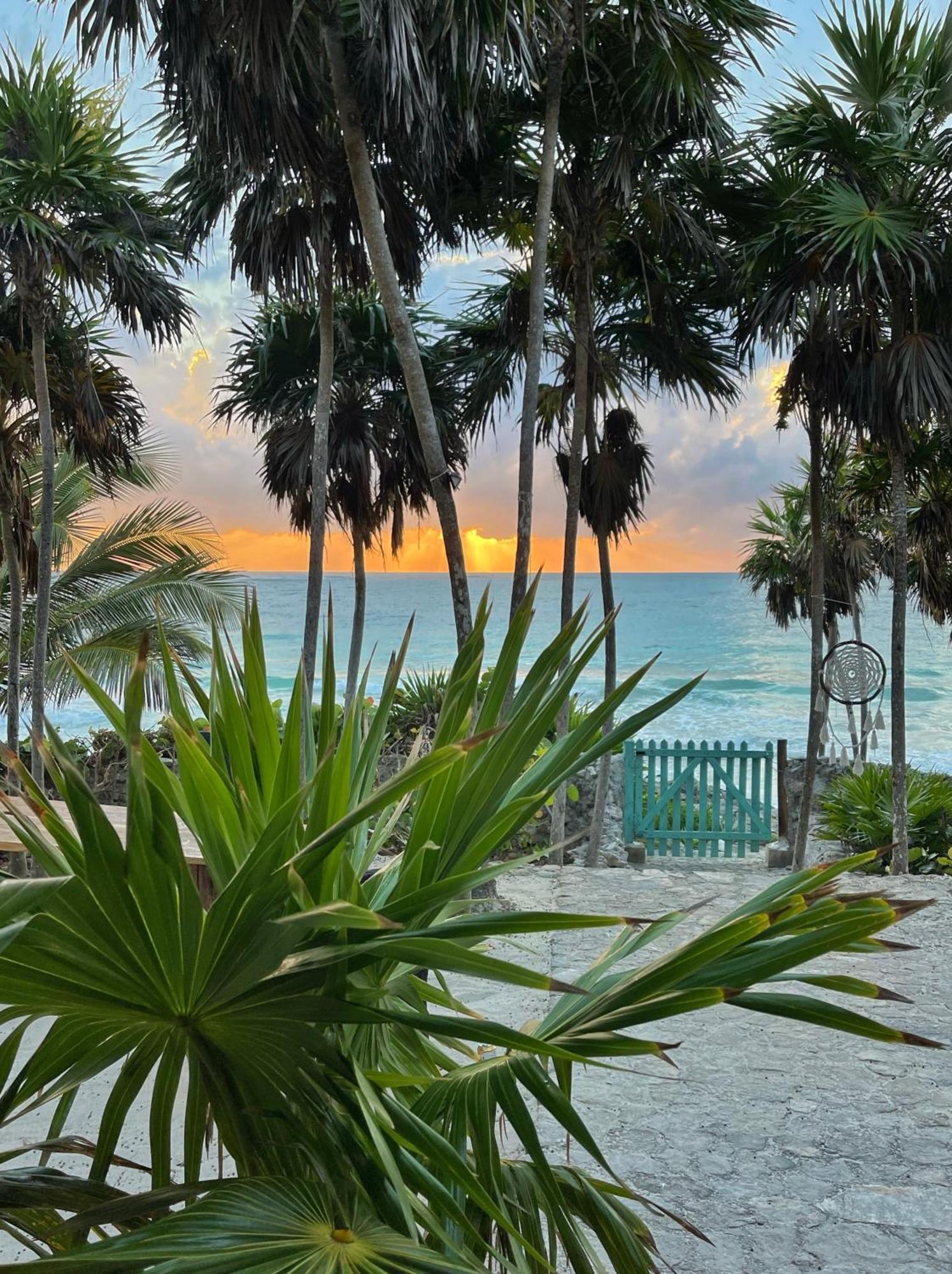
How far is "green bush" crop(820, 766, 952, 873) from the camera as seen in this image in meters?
11.1

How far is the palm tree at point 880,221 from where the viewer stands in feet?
30.0

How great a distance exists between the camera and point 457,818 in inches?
57.9

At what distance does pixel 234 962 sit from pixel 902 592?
9.77 m

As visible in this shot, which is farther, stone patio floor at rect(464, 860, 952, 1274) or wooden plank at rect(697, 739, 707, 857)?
wooden plank at rect(697, 739, 707, 857)

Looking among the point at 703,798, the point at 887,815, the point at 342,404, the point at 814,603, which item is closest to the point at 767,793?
the point at 703,798

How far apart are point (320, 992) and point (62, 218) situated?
9112 mm

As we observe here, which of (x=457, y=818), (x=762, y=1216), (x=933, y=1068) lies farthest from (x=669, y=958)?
(x=933, y=1068)

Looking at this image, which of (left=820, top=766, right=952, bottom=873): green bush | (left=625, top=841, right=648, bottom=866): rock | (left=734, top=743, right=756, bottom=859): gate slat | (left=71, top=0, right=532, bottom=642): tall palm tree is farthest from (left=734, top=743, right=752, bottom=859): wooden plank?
(left=71, top=0, right=532, bottom=642): tall palm tree

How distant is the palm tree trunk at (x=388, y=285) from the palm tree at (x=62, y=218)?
8.00 ft

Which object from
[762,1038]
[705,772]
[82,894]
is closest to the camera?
[82,894]

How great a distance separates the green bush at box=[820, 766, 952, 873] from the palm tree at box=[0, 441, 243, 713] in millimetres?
7248

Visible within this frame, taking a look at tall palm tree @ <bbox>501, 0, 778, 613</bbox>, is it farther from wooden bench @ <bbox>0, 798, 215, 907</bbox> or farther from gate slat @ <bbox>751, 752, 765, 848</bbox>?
gate slat @ <bbox>751, 752, 765, 848</bbox>

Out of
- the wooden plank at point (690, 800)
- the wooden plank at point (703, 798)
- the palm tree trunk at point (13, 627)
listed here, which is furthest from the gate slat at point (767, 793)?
the palm tree trunk at point (13, 627)

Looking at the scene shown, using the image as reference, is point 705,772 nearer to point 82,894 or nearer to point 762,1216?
point 762,1216
